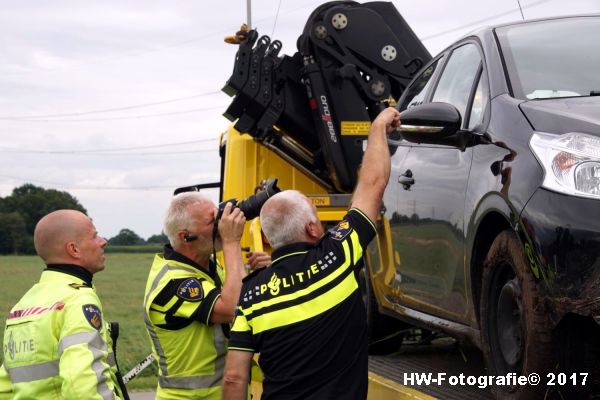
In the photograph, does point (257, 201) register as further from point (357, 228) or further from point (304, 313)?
point (304, 313)

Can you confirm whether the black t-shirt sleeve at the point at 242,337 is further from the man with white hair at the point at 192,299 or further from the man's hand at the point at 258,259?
the man's hand at the point at 258,259

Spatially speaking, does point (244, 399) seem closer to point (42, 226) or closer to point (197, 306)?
point (197, 306)

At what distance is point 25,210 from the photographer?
90.9m

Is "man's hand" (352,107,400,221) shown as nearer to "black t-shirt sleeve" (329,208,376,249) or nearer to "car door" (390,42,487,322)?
"black t-shirt sleeve" (329,208,376,249)

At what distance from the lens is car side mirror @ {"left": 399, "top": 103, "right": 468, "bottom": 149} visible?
15.2ft

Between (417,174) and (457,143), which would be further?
(417,174)

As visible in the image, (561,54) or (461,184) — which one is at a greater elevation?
(561,54)

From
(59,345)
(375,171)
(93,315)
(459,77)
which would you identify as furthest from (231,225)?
(459,77)

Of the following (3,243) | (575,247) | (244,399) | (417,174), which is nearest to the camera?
(575,247)

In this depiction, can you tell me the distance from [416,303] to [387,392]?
0.66 m

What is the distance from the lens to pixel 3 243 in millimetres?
84562

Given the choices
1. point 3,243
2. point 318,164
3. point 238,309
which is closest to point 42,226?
point 238,309

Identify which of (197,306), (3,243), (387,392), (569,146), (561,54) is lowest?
(3,243)

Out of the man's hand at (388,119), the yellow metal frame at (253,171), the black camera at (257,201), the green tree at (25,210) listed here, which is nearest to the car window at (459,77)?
the man's hand at (388,119)
